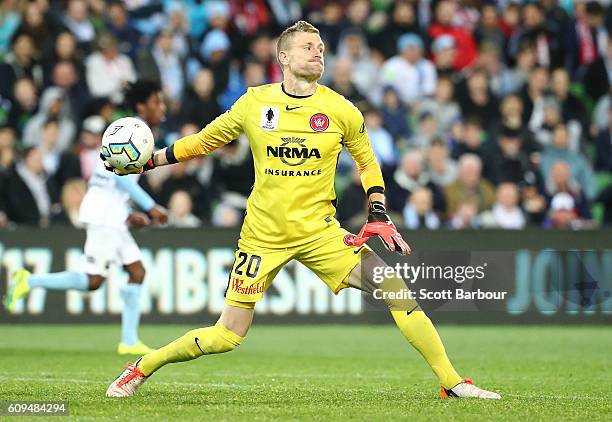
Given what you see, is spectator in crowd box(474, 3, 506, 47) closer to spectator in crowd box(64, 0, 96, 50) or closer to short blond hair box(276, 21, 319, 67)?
spectator in crowd box(64, 0, 96, 50)

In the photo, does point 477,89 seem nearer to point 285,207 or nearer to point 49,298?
point 49,298

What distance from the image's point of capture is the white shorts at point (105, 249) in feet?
41.7

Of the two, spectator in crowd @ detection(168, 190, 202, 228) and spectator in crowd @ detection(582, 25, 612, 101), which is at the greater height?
spectator in crowd @ detection(582, 25, 612, 101)

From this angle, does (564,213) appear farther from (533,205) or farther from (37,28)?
(37,28)

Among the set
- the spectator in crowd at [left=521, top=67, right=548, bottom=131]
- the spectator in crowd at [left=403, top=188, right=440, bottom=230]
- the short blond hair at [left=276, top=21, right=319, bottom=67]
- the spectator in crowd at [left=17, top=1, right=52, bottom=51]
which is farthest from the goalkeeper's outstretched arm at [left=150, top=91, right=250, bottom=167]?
the spectator in crowd at [left=521, top=67, right=548, bottom=131]

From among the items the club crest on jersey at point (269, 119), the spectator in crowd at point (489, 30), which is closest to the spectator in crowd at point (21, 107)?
the spectator in crowd at point (489, 30)

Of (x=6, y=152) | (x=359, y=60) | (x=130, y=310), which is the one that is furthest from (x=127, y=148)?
(x=359, y=60)

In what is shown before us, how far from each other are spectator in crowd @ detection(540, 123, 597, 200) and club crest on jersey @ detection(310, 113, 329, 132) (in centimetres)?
1113

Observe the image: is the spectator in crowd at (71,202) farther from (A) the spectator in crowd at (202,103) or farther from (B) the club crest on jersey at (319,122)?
(B) the club crest on jersey at (319,122)

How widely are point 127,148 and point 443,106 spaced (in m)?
11.7

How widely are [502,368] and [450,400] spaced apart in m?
3.35

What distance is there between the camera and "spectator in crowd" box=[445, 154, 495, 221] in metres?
18.2

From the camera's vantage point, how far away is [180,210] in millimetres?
17234

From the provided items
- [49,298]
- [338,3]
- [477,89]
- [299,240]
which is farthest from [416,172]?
[299,240]
